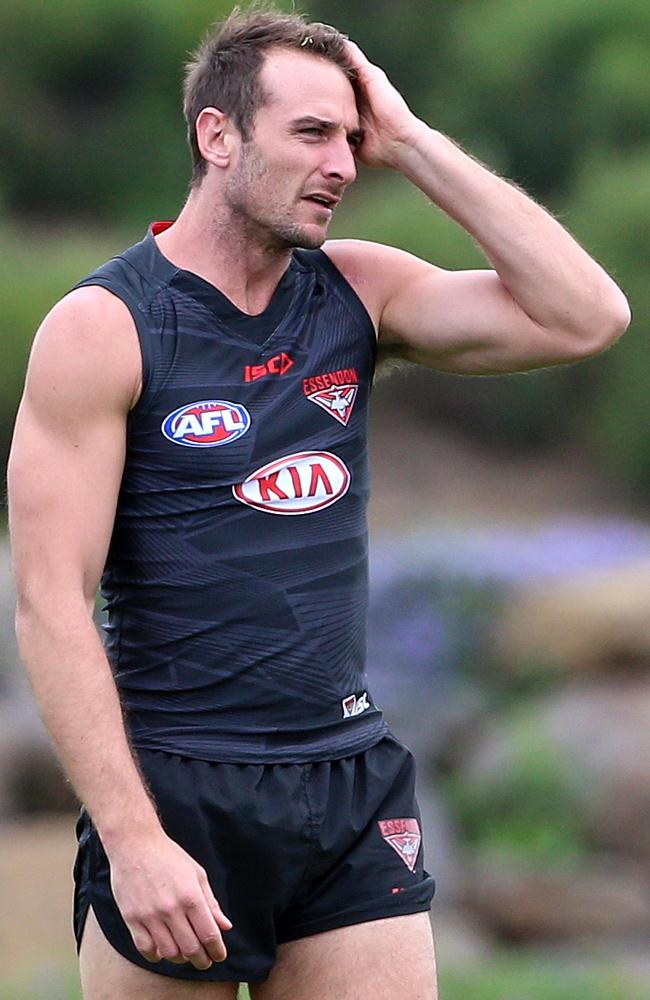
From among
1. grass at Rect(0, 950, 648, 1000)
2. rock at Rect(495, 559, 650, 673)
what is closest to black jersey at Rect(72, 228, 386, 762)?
grass at Rect(0, 950, 648, 1000)

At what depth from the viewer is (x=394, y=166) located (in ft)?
10.2

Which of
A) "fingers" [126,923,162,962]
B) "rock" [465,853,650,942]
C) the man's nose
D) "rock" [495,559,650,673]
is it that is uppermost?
the man's nose

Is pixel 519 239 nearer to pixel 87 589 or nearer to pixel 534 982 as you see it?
pixel 87 589

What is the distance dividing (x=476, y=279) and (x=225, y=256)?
427 millimetres

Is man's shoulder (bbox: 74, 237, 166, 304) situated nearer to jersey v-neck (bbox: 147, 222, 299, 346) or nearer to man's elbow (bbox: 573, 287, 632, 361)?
jersey v-neck (bbox: 147, 222, 299, 346)

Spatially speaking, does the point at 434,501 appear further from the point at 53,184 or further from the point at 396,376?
the point at 53,184

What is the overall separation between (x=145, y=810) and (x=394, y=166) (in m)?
1.14

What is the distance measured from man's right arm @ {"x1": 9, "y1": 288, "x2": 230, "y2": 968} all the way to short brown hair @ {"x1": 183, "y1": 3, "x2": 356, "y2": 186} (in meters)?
0.41

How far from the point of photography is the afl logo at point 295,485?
9.50 ft

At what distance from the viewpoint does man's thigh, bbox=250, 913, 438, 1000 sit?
2816 mm

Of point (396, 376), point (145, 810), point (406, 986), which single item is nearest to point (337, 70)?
point (145, 810)

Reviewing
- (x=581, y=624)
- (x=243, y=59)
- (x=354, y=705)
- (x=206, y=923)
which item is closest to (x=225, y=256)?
(x=243, y=59)

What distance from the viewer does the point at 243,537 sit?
9.48ft

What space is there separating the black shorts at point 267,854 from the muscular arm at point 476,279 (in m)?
0.74
